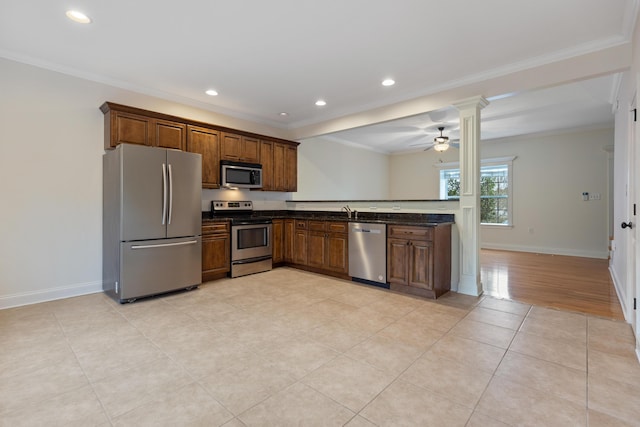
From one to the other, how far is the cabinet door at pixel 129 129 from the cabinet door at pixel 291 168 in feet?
7.86

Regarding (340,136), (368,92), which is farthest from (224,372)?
(340,136)

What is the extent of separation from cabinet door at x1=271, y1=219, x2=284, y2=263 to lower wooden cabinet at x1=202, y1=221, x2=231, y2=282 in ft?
2.76

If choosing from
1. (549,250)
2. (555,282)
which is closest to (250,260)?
(555,282)

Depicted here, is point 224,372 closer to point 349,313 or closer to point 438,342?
point 349,313

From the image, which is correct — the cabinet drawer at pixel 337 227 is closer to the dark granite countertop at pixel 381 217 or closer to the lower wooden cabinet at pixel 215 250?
the dark granite countertop at pixel 381 217

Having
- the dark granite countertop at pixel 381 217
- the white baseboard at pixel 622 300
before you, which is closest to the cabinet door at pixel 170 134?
the dark granite countertop at pixel 381 217

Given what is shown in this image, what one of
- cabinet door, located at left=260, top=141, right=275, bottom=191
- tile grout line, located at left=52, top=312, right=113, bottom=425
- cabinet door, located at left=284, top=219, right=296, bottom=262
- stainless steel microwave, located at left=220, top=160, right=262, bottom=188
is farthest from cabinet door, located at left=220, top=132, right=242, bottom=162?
tile grout line, located at left=52, top=312, right=113, bottom=425

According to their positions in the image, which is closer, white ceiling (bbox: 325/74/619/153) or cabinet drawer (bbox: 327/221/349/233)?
white ceiling (bbox: 325/74/619/153)

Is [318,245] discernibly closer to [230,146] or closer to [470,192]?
[230,146]

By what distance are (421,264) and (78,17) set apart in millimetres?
4035

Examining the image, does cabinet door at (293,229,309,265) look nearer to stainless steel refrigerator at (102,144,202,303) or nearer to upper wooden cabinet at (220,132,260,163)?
upper wooden cabinet at (220,132,260,163)

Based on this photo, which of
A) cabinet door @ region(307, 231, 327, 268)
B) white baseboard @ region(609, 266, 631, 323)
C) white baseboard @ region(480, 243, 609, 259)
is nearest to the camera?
white baseboard @ region(609, 266, 631, 323)

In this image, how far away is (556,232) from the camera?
6613 millimetres

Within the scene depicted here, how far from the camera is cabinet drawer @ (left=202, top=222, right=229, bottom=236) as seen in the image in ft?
14.0
